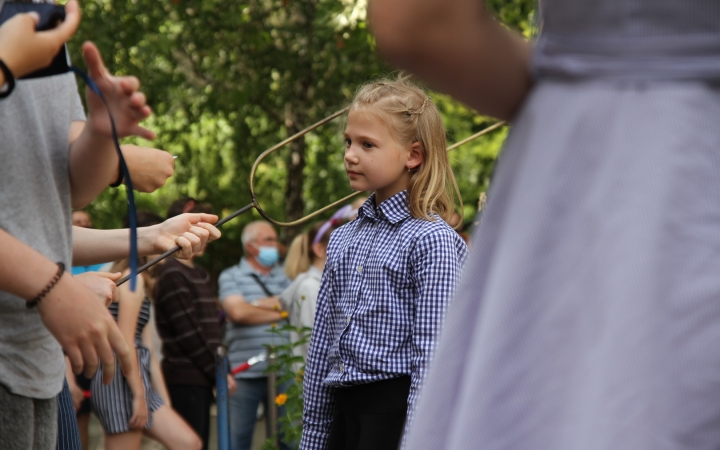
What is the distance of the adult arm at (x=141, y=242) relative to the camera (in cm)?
228

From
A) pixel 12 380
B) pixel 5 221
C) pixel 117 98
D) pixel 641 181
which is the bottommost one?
pixel 12 380

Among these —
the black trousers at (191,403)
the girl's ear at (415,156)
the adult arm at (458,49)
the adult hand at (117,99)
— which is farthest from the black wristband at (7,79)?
the black trousers at (191,403)

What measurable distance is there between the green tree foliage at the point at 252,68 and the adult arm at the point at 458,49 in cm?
784

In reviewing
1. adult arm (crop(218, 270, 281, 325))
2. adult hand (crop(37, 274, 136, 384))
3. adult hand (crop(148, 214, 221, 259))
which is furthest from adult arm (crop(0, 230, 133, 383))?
adult arm (crop(218, 270, 281, 325))

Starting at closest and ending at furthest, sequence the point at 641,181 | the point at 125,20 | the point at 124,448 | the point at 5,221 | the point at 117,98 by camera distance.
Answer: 1. the point at 641,181
2. the point at 117,98
3. the point at 5,221
4. the point at 124,448
5. the point at 125,20

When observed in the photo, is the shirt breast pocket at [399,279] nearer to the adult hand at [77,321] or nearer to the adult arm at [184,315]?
the adult hand at [77,321]

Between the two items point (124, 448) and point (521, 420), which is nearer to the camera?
point (521, 420)

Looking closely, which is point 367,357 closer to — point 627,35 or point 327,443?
point 327,443

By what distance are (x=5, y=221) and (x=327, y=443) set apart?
176 centimetres

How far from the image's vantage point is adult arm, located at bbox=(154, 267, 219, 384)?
6.04 m

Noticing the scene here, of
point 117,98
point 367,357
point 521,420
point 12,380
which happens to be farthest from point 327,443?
point 521,420

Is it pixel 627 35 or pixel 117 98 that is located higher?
pixel 627 35

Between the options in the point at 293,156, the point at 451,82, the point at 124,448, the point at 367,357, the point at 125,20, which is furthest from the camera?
the point at 293,156

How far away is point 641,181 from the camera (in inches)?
42.0
